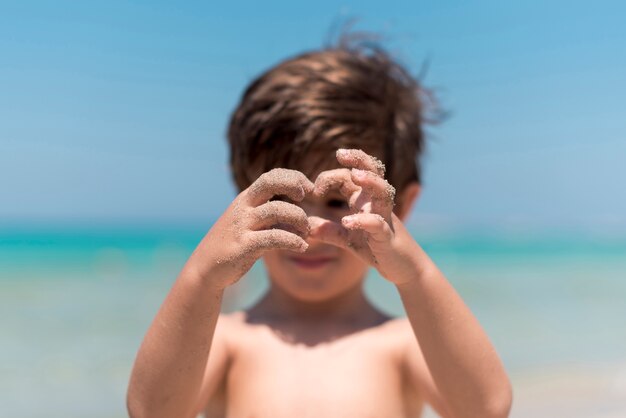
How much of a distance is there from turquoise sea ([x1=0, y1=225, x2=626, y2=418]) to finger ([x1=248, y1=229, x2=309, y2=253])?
2539 millimetres

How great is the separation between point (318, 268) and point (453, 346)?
0.47m

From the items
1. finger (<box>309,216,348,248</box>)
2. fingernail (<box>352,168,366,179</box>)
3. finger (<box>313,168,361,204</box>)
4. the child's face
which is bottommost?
finger (<box>309,216,348,248</box>)

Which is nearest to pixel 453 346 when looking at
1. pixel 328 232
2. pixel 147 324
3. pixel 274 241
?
pixel 328 232

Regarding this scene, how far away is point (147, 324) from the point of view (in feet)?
19.8

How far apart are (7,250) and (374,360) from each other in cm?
A: 1631

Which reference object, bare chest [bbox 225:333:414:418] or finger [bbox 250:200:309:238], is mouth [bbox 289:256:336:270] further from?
finger [bbox 250:200:309:238]

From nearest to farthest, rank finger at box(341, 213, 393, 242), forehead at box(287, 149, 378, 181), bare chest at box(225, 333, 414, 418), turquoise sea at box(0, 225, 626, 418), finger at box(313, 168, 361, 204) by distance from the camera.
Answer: finger at box(341, 213, 393, 242), finger at box(313, 168, 361, 204), bare chest at box(225, 333, 414, 418), forehead at box(287, 149, 378, 181), turquoise sea at box(0, 225, 626, 418)

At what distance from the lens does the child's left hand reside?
1.27 meters

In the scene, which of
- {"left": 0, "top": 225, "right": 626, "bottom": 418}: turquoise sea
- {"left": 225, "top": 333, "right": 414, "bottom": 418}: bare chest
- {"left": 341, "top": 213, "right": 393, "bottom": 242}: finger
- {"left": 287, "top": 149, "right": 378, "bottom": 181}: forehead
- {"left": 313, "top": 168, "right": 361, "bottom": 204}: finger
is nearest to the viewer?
{"left": 341, "top": 213, "right": 393, "bottom": 242}: finger

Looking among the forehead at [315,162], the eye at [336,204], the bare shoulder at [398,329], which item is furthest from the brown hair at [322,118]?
the bare shoulder at [398,329]

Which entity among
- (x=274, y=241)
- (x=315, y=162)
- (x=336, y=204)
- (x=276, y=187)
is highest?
(x=315, y=162)

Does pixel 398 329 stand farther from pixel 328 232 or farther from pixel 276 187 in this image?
pixel 276 187

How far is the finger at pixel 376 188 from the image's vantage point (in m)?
1.27

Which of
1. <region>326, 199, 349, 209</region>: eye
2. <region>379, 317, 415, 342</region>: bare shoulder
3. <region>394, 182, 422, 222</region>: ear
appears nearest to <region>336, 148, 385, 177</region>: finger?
<region>326, 199, 349, 209</region>: eye
